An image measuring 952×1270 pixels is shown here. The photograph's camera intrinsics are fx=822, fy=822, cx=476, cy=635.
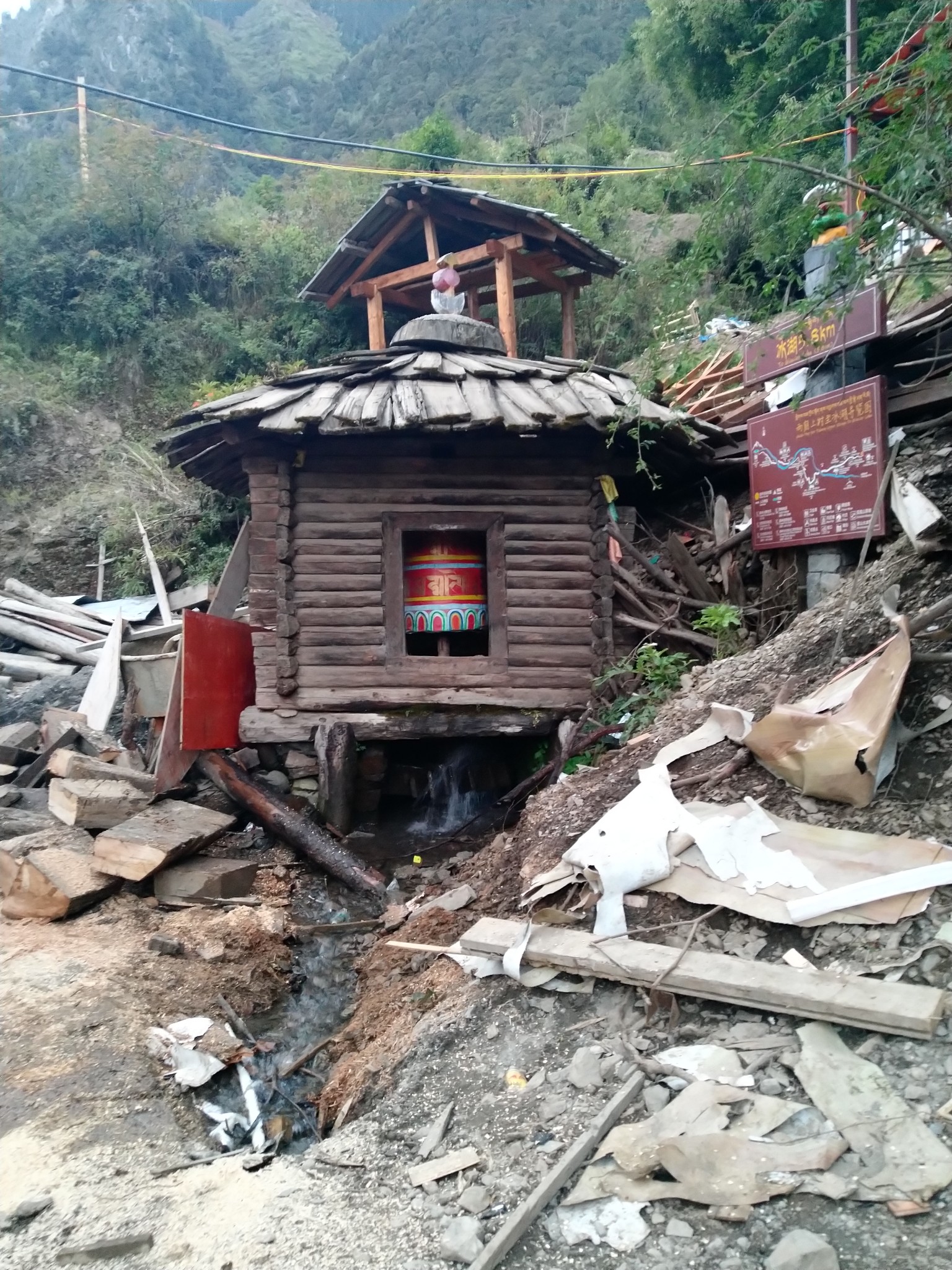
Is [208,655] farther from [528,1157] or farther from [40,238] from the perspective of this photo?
[40,238]

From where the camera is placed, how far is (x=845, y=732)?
14.0 feet

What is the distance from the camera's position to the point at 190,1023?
200 inches

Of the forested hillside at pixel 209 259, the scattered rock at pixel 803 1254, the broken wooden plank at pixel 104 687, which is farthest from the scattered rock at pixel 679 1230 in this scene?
the broken wooden plank at pixel 104 687

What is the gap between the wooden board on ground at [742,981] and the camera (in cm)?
313

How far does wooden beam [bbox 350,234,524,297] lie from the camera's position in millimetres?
12688

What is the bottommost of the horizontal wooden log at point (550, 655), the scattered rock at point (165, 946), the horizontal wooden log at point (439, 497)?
the scattered rock at point (165, 946)

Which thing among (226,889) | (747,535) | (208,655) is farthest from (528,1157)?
(747,535)

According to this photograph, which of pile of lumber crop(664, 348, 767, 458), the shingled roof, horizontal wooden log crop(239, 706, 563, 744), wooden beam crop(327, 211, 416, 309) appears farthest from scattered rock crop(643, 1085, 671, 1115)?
wooden beam crop(327, 211, 416, 309)

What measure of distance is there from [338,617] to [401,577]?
79 cm

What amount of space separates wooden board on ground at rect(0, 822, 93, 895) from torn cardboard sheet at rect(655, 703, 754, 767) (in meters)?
4.94

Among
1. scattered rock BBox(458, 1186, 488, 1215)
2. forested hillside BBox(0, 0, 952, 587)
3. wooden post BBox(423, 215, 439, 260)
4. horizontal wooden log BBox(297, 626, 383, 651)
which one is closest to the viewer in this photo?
scattered rock BBox(458, 1186, 488, 1215)

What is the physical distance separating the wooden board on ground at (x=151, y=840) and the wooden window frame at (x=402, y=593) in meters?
2.51

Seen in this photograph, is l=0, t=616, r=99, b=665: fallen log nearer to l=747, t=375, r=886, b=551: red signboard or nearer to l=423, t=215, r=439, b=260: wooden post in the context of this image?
l=423, t=215, r=439, b=260: wooden post

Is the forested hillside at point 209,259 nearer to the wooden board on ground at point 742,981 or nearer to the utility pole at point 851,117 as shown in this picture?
the utility pole at point 851,117
